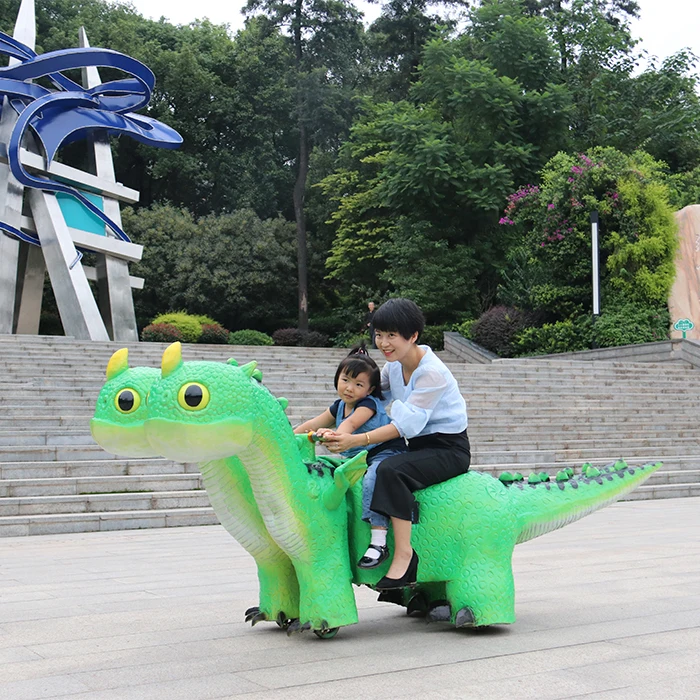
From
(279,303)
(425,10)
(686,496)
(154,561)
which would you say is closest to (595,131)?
(425,10)

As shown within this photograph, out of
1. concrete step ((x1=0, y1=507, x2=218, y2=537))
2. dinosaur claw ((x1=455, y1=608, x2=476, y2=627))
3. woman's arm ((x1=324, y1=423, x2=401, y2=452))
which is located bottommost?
concrete step ((x1=0, y1=507, x2=218, y2=537))

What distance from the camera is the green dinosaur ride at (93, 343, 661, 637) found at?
11.4 feet

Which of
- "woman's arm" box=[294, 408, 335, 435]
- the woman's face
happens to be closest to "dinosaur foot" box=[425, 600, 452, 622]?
"woman's arm" box=[294, 408, 335, 435]

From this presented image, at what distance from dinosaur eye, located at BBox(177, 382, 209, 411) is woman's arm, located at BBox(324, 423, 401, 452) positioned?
2.02 feet

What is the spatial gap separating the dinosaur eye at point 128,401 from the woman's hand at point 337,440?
0.79 meters

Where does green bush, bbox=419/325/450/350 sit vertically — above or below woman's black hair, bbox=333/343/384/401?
below

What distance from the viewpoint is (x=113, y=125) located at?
21.7 meters

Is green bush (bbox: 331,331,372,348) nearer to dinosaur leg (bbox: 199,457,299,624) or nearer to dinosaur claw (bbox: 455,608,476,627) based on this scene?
dinosaur leg (bbox: 199,457,299,624)

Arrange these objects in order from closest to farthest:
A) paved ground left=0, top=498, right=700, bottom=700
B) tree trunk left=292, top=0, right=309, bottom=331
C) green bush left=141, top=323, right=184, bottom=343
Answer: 1. paved ground left=0, top=498, right=700, bottom=700
2. green bush left=141, top=323, right=184, bottom=343
3. tree trunk left=292, top=0, right=309, bottom=331

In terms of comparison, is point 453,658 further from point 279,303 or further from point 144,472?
point 279,303

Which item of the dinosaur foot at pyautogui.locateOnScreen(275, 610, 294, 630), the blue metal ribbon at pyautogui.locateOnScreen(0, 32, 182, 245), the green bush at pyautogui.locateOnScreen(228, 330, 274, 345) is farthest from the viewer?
the green bush at pyautogui.locateOnScreen(228, 330, 274, 345)

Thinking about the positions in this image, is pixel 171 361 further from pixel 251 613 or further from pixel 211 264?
pixel 211 264

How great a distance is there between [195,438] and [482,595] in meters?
1.45

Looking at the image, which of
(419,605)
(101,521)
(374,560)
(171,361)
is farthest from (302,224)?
(171,361)
